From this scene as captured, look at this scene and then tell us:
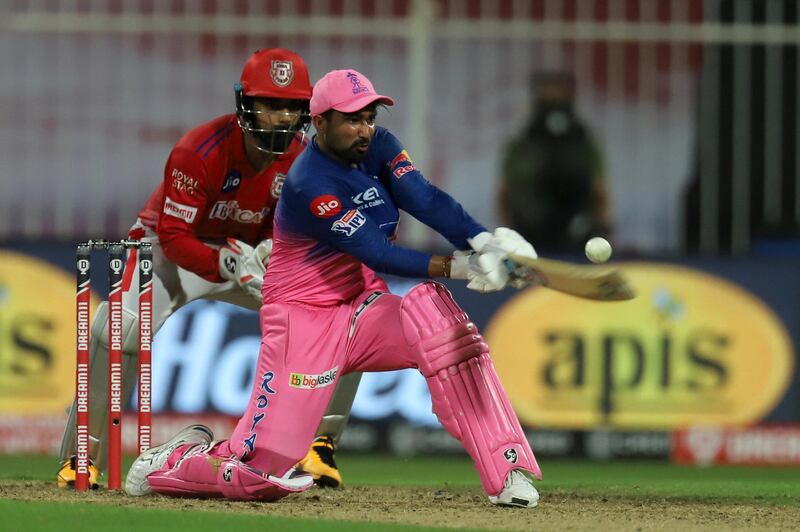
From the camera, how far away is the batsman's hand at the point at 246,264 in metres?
7.11

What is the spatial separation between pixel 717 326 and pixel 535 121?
1.85 meters

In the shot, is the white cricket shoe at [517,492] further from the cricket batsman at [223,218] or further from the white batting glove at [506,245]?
the cricket batsman at [223,218]

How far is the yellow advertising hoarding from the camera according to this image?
32.7 feet

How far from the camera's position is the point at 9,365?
9953 mm

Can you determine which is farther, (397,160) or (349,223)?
(397,160)

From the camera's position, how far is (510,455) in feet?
19.9

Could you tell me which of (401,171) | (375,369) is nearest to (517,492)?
(375,369)

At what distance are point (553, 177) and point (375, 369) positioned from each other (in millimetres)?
4766

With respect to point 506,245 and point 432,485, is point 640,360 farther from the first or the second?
point 506,245

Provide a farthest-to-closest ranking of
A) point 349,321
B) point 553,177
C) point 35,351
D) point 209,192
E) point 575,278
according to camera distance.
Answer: point 553,177 → point 35,351 → point 209,192 → point 349,321 → point 575,278

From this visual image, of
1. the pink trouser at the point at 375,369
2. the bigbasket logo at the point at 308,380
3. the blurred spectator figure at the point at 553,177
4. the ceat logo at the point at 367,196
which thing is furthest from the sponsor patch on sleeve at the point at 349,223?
the blurred spectator figure at the point at 553,177

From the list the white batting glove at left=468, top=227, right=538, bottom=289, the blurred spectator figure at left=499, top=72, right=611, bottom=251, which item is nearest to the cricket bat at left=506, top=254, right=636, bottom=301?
the white batting glove at left=468, top=227, right=538, bottom=289

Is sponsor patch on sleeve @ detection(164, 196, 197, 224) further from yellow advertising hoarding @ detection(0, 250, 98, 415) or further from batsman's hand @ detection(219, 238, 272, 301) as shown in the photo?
yellow advertising hoarding @ detection(0, 250, 98, 415)

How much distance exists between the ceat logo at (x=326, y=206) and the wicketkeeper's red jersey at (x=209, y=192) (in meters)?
0.97
